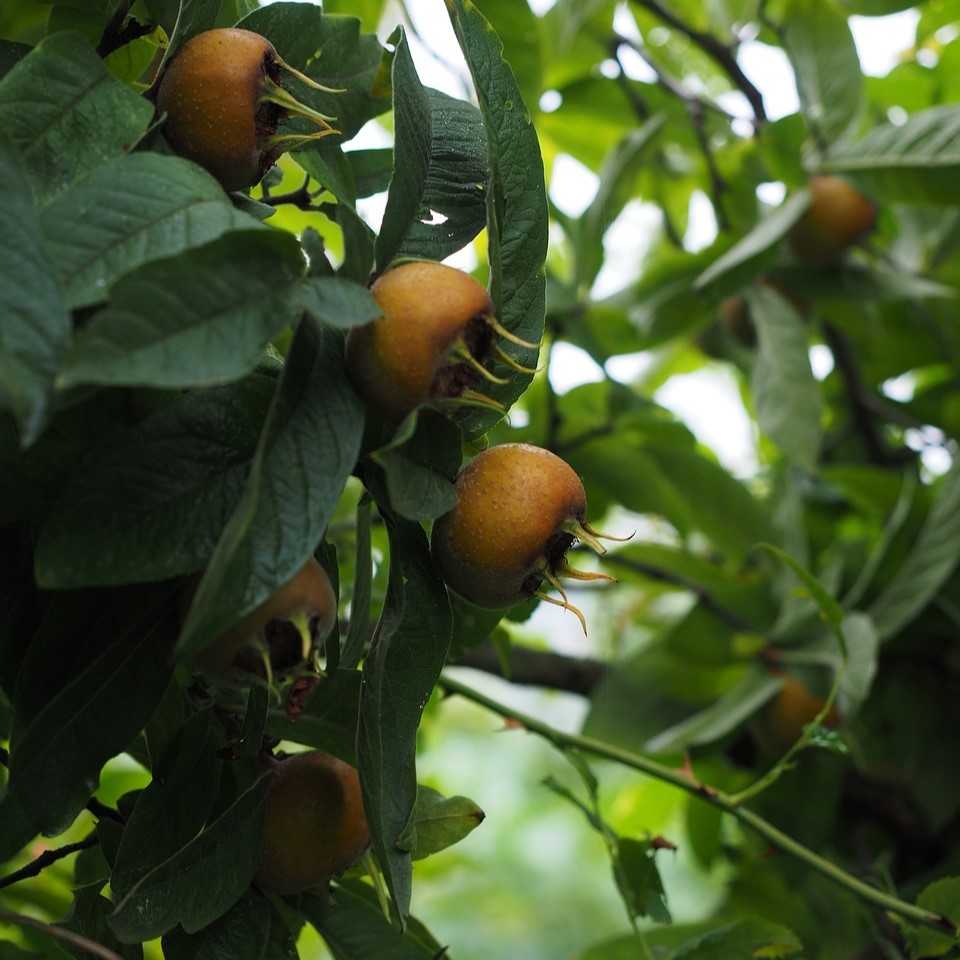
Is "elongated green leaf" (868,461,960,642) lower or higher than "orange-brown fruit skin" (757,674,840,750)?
higher

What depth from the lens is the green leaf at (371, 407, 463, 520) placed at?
1.43ft

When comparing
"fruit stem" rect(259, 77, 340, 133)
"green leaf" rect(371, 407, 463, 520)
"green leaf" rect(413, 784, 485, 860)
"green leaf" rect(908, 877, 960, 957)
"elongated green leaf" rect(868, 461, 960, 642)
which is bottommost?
A: "elongated green leaf" rect(868, 461, 960, 642)

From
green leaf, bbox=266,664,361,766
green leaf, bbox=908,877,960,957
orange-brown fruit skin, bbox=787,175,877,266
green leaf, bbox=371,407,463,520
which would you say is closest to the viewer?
green leaf, bbox=371,407,463,520

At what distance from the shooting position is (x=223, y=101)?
0.49 m

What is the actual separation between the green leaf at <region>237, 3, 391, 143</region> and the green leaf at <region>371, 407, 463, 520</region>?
0.67ft

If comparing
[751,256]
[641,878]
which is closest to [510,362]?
[641,878]

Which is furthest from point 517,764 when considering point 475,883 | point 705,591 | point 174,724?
point 174,724

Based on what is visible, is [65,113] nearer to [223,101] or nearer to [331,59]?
[223,101]

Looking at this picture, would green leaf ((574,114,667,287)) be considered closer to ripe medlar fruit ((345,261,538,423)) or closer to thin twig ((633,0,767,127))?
Result: thin twig ((633,0,767,127))

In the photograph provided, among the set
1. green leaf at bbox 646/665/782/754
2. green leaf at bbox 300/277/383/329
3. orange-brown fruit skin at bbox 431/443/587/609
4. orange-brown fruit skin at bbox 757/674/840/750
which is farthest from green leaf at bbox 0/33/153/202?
orange-brown fruit skin at bbox 757/674/840/750

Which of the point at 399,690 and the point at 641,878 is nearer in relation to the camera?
the point at 399,690

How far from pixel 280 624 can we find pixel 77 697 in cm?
10

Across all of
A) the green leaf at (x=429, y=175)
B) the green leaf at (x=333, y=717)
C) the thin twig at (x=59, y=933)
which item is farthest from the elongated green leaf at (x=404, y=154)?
the thin twig at (x=59, y=933)

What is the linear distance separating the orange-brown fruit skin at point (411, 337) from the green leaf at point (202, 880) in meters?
0.21
